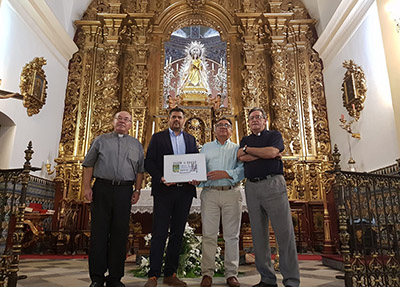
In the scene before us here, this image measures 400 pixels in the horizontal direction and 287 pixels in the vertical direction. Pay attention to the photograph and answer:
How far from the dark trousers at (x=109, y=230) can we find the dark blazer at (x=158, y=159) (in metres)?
0.29

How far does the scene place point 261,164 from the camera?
2.79m

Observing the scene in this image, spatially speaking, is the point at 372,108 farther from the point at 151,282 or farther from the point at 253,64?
the point at 151,282

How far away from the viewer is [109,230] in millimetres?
2789

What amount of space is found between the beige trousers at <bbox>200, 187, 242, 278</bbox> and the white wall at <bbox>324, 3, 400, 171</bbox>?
3.37 meters

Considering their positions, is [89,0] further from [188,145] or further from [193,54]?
[188,145]

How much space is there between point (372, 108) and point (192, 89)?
4.10 metres

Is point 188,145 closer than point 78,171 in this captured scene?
Yes

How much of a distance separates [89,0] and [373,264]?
909cm

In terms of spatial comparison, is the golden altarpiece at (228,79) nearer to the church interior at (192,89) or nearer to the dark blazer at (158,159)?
the church interior at (192,89)

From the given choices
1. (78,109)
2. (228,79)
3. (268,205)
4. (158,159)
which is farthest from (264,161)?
(78,109)

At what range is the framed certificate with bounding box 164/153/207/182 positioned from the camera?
288cm

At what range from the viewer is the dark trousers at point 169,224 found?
2.82 m

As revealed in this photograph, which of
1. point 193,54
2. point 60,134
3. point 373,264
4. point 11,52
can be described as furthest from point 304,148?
point 11,52

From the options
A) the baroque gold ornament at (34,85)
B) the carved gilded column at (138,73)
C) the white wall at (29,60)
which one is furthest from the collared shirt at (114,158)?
the carved gilded column at (138,73)
